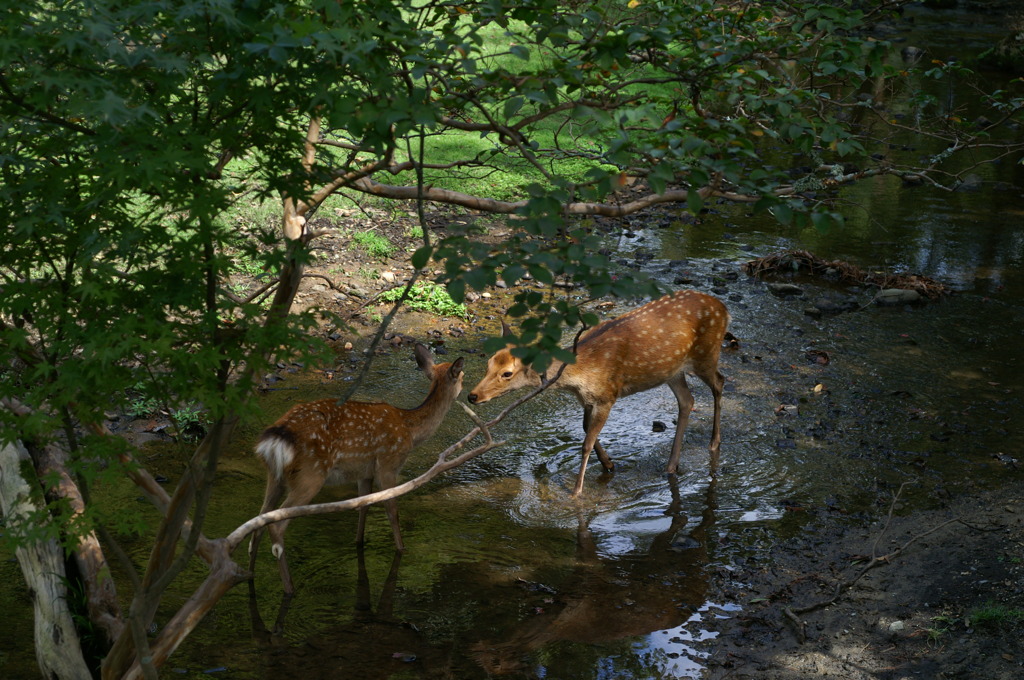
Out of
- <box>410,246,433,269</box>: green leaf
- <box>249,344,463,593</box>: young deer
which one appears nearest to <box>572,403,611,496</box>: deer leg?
<box>249,344,463,593</box>: young deer

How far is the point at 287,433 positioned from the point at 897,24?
A: 27.1 metres

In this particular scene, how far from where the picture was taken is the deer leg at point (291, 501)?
5664 mm

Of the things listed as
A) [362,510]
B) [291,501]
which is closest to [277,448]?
[291,501]

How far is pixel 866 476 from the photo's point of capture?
23.5 feet

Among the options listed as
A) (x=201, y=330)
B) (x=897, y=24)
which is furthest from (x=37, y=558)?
(x=897, y=24)

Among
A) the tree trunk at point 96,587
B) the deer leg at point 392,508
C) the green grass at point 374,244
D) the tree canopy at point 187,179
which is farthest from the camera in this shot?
the green grass at point 374,244

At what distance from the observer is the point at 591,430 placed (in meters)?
7.29

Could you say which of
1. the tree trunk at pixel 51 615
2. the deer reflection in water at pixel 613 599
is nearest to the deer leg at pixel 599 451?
the deer reflection in water at pixel 613 599

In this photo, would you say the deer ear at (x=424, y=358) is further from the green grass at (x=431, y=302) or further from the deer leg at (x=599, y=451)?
the green grass at (x=431, y=302)

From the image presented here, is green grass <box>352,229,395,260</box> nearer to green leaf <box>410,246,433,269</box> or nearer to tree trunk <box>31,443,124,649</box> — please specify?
tree trunk <box>31,443,124,649</box>

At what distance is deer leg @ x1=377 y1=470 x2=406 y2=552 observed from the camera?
6.15 m

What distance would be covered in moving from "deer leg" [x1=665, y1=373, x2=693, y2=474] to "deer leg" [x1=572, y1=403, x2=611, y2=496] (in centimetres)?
49

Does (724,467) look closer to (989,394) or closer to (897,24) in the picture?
(989,394)

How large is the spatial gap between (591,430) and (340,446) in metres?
2.12
